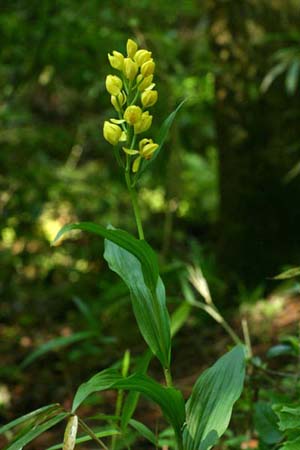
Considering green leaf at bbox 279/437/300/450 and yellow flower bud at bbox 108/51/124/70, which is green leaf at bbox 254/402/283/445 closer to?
green leaf at bbox 279/437/300/450

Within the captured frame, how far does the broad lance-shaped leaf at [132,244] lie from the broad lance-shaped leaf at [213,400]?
227mm

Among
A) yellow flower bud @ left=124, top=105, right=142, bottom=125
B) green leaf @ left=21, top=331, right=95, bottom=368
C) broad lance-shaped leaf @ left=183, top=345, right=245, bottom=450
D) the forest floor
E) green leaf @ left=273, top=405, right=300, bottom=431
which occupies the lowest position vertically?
the forest floor

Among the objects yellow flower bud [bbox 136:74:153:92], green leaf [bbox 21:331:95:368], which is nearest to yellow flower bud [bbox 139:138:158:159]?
yellow flower bud [bbox 136:74:153:92]

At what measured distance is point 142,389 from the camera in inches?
53.1

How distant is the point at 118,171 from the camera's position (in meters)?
4.19

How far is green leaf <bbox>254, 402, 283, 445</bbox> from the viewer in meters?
1.62

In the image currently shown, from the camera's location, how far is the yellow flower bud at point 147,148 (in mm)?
1428

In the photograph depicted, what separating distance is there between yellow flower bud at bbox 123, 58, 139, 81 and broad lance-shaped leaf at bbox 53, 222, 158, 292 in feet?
1.01

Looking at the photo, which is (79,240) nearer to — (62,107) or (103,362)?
(103,362)

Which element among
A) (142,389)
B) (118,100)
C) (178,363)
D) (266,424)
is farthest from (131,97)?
(178,363)

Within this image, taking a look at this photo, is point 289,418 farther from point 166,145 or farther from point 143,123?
point 166,145

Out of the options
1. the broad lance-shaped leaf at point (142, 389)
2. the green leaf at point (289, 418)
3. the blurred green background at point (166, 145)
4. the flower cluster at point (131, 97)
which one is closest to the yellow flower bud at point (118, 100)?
the flower cluster at point (131, 97)

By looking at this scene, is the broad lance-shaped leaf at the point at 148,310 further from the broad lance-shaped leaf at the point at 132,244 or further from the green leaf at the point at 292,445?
the green leaf at the point at 292,445

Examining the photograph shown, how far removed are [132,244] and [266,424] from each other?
0.58m
